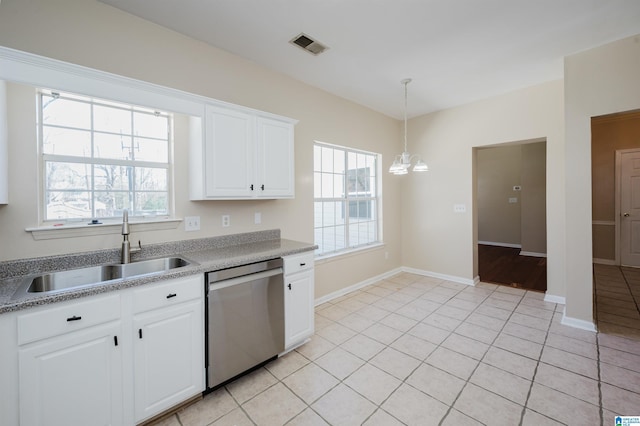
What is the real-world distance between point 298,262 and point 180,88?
6.18 ft

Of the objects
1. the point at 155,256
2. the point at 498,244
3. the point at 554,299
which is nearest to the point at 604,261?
the point at 498,244

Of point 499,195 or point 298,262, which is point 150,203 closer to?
point 298,262

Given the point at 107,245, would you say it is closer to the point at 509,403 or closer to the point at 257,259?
the point at 257,259

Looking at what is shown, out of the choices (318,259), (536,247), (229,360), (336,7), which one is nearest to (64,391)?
(229,360)

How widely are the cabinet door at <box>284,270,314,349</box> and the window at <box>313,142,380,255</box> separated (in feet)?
3.73

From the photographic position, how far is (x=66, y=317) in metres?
1.36

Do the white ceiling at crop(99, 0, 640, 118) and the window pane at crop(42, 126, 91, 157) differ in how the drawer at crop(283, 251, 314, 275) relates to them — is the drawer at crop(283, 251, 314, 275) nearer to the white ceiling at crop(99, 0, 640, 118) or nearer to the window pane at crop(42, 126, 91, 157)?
the window pane at crop(42, 126, 91, 157)

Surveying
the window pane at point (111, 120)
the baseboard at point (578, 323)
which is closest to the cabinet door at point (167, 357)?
the window pane at point (111, 120)

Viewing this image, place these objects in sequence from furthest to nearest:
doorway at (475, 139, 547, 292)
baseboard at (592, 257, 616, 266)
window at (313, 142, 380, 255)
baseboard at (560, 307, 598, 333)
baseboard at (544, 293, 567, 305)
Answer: baseboard at (592, 257, 616, 266) < doorway at (475, 139, 547, 292) < window at (313, 142, 380, 255) < baseboard at (544, 293, 567, 305) < baseboard at (560, 307, 598, 333)

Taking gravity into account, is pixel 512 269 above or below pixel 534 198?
below

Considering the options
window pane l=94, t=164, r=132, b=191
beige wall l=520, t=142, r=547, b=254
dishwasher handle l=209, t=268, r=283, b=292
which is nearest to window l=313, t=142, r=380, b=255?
dishwasher handle l=209, t=268, r=283, b=292

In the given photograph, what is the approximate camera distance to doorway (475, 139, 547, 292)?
4.82 metres

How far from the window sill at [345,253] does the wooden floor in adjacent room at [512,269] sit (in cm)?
193

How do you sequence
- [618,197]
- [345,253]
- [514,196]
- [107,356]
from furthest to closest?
1. [514,196]
2. [618,197]
3. [345,253]
4. [107,356]
